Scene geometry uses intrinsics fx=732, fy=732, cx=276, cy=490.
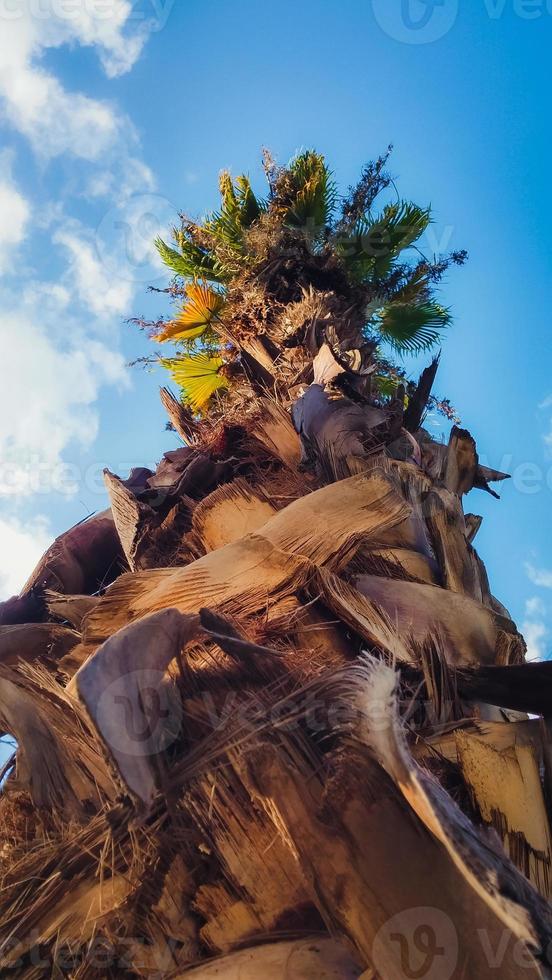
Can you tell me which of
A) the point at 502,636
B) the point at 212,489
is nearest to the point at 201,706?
the point at 502,636

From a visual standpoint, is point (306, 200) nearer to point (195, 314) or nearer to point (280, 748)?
point (195, 314)

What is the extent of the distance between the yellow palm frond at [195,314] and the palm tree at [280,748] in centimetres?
345

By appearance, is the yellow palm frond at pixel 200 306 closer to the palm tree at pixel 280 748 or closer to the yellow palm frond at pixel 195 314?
the yellow palm frond at pixel 195 314

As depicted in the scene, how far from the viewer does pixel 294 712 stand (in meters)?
1.59

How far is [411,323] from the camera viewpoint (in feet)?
25.3

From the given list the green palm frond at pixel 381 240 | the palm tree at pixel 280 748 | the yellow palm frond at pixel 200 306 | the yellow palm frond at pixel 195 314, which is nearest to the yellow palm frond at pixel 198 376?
the yellow palm frond at pixel 195 314

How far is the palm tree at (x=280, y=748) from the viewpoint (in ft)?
4.50

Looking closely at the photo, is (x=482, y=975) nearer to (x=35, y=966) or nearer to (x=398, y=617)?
(x=35, y=966)

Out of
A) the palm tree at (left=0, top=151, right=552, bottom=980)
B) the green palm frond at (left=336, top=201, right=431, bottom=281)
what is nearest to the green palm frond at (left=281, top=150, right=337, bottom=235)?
the green palm frond at (left=336, top=201, right=431, bottom=281)

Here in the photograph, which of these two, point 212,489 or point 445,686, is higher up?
point 212,489

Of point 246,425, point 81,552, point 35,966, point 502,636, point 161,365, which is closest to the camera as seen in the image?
point 35,966

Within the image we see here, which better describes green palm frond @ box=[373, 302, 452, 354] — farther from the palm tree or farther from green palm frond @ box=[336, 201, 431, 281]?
the palm tree

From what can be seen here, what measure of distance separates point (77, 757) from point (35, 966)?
0.54 m

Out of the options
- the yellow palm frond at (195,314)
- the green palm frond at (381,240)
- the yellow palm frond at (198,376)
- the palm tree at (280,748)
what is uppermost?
the green palm frond at (381,240)
